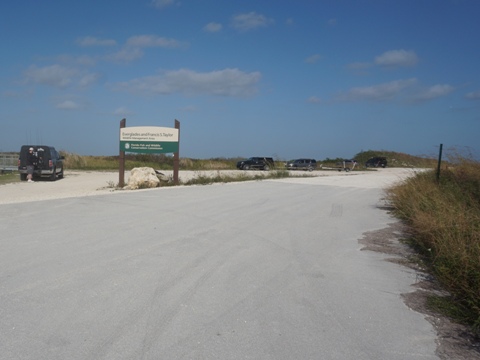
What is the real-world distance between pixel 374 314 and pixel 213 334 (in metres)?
1.77

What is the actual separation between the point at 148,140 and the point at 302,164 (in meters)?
34.3

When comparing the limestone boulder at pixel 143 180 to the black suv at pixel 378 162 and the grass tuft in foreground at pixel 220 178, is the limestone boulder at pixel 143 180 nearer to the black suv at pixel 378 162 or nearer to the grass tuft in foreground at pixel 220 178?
the grass tuft in foreground at pixel 220 178

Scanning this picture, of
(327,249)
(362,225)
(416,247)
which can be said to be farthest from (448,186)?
(327,249)

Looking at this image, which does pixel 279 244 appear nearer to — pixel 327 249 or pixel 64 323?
pixel 327 249

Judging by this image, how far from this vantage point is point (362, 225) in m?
11.2

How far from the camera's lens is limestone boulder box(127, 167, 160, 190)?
20344 millimetres

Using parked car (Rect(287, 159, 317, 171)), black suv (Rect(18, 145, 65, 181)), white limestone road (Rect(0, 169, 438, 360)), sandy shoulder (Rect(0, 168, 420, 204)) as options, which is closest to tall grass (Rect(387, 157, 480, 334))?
white limestone road (Rect(0, 169, 438, 360))

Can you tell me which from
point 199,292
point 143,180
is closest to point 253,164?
point 143,180

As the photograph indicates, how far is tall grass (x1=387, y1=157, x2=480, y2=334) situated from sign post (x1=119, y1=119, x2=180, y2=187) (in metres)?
9.91

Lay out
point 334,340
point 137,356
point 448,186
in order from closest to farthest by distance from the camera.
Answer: point 137,356 < point 334,340 < point 448,186

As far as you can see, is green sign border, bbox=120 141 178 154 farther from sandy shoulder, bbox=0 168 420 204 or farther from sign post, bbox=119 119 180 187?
sandy shoulder, bbox=0 168 420 204

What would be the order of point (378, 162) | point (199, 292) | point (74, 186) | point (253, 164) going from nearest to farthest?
1. point (199, 292)
2. point (74, 186)
3. point (253, 164)
4. point (378, 162)

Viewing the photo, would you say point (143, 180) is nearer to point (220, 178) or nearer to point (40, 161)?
point (220, 178)

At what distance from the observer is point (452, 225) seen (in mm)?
7805
